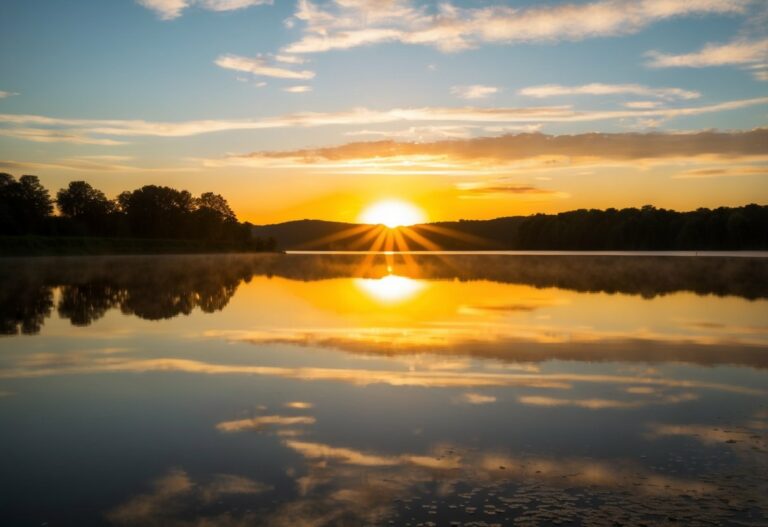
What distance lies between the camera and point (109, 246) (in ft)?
431

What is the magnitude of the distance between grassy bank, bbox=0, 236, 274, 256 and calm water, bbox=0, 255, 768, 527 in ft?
299

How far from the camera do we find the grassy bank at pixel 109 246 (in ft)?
345

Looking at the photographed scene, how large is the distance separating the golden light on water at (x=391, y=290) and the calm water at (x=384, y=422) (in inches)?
405

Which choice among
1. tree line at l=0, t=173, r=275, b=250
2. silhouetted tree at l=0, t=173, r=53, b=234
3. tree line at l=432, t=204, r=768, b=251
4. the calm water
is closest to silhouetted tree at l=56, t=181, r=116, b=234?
tree line at l=0, t=173, r=275, b=250

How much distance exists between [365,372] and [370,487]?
696 centimetres

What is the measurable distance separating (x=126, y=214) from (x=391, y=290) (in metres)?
139

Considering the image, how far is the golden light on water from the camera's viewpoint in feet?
114

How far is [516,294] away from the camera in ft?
121

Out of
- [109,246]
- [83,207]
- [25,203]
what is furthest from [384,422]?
[83,207]

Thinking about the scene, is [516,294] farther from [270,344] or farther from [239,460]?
[239,460]

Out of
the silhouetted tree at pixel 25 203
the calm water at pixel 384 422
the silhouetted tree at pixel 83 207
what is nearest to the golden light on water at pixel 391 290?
the calm water at pixel 384 422

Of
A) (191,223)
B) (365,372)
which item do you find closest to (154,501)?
(365,372)

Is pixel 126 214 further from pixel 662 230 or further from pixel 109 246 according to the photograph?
pixel 662 230

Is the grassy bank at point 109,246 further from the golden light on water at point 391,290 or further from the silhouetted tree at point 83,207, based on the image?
the golden light on water at point 391,290
